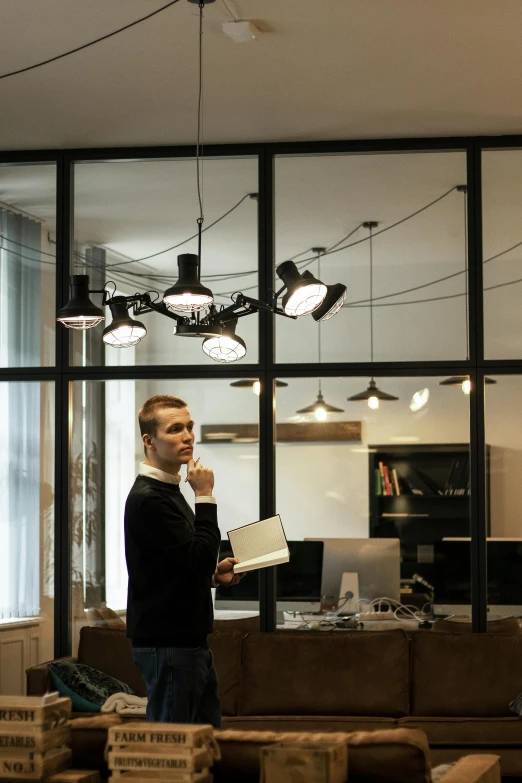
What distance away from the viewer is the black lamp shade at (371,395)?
621 cm

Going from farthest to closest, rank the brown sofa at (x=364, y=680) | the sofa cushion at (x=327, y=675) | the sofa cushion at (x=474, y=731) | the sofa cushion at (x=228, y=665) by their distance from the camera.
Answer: the sofa cushion at (x=228, y=665)
the sofa cushion at (x=327, y=675)
the brown sofa at (x=364, y=680)
the sofa cushion at (x=474, y=731)

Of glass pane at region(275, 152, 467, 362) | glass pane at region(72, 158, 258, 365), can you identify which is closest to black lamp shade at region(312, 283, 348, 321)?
glass pane at region(275, 152, 467, 362)

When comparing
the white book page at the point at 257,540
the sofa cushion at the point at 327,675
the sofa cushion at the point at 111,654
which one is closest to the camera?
the white book page at the point at 257,540

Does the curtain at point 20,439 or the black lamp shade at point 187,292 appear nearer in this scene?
the black lamp shade at point 187,292

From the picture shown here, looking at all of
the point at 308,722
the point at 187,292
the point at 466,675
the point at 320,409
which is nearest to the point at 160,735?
the point at 187,292

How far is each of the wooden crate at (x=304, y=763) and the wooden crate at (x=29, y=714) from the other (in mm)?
492

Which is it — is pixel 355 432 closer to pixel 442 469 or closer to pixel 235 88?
pixel 442 469

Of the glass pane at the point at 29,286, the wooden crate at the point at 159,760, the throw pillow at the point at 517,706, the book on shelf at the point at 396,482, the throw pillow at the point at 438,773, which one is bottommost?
the throw pillow at the point at 517,706

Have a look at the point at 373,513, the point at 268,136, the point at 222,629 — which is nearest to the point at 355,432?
the point at 373,513

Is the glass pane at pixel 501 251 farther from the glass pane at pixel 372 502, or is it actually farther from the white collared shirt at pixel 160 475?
A: the white collared shirt at pixel 160 475

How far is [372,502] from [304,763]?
4.07 meters

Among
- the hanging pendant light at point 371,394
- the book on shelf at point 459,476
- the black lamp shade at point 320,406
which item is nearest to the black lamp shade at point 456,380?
the hanging pendant light at point 371,394

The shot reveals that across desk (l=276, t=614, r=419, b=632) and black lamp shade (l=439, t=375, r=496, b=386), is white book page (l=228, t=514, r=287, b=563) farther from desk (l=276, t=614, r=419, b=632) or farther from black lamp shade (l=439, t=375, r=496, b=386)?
black lamp shade (l=439, t=375, r=496, b=386)

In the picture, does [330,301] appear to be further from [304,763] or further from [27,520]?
[27,520]
